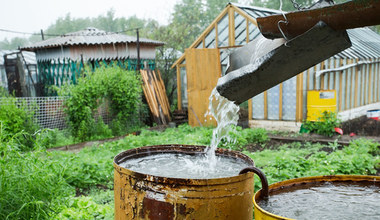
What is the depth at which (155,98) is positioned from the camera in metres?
13.0

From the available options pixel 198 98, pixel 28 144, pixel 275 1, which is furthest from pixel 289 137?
pixel 275 1

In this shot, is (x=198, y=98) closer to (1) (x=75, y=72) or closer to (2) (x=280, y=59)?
(1) (x=75, y=72)

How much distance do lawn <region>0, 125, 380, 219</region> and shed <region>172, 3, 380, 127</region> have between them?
1621mm

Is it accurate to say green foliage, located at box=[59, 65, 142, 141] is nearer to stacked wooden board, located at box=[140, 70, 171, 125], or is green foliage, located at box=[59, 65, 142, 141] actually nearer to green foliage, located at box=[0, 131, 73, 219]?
stacked wooden board, located at box=[140, 70, 171, 125]

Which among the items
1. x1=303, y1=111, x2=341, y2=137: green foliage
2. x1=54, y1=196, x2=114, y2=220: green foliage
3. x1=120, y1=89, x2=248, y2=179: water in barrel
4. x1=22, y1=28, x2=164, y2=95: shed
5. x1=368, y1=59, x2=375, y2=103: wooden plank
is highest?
x1=22, y1=28, x2=164, y2=95: shed

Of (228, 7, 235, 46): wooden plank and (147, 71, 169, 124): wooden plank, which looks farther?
(147, 71, 169, 124): wooden plank

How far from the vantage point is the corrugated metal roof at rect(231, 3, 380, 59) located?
1110 centimetres

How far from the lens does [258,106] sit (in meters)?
11.5

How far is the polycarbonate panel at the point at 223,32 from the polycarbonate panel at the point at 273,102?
88.6 inches

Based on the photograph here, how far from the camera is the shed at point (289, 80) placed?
10430mm

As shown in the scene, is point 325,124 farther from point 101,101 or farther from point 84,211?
point 84,211

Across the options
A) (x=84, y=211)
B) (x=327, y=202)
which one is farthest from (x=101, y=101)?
(x=327, y=202)

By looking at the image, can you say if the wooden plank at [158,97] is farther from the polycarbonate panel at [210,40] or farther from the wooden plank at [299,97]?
the wooden plank at [299,97]

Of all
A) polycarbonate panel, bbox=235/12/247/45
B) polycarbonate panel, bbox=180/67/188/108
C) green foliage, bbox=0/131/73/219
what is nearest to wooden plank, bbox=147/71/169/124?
polycarbonate panel, bbox=180/67/188/108
